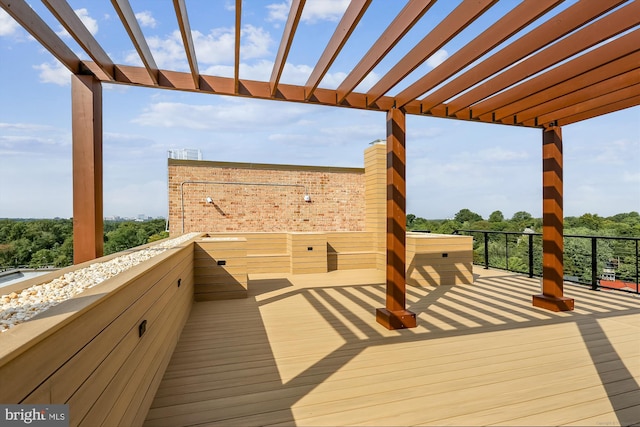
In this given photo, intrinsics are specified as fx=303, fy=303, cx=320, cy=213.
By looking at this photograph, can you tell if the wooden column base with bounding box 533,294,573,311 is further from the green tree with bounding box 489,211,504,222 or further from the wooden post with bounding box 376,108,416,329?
the green tree with bounding box 489,211,504,222

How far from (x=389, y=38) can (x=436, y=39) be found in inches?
13.3

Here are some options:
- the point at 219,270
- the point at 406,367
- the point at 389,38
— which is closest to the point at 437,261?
the point at 406,367

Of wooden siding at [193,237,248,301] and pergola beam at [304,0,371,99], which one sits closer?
pergola beam at [304,0,371,99]

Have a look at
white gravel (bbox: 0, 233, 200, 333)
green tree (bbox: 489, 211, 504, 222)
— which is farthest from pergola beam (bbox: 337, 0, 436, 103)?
green tree (bbox: 489, 211, 504, 222)

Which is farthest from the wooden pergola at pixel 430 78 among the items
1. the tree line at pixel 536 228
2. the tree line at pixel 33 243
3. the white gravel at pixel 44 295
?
the tree line at pixel 536 228

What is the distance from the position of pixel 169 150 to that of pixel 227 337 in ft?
18.6

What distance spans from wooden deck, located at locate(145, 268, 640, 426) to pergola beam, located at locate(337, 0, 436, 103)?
235cm

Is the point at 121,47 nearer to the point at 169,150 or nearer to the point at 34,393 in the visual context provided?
the point at 34,393

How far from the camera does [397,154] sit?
3.29 m

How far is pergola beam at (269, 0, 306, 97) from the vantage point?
1848 millimetres

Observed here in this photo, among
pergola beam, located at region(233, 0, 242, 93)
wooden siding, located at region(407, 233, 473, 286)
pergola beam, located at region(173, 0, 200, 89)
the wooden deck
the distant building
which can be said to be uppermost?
the distant building

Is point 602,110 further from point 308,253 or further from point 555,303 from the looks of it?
point 308,253

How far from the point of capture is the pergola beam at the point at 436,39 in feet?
6.04

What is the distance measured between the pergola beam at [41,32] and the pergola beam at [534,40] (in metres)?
3.18
